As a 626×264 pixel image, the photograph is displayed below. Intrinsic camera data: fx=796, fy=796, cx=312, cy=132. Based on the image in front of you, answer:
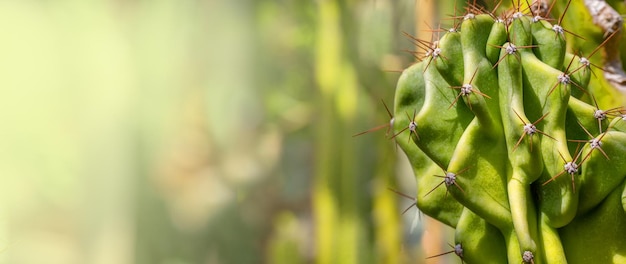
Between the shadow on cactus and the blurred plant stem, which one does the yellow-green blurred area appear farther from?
the shadow on cactus

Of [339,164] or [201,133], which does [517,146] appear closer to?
[201,133]

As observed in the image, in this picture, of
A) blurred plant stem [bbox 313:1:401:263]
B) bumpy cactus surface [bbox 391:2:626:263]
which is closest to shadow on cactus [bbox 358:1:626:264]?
bumpy cactus surface [bbox 391:2:626:263]

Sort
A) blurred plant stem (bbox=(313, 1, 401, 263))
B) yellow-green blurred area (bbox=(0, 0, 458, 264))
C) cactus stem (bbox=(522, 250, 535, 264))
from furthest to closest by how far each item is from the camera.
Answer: blurred plant stem (bbox=(313, 1, 401, 263))
yellow-green blurred area (bbox=(0, 0, 458, 264))
cactus stem (bbox=(522, 250, 535, 264))

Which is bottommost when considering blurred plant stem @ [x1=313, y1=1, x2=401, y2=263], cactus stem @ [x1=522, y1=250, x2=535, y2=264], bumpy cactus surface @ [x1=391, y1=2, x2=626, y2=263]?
blurred plant stem @ [x1=313, y1=1, x2=401, y2=263]

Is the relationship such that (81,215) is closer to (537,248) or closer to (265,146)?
(265,146)

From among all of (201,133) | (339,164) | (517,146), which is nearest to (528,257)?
(517,146)

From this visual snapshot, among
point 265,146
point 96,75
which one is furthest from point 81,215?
point 265,146
